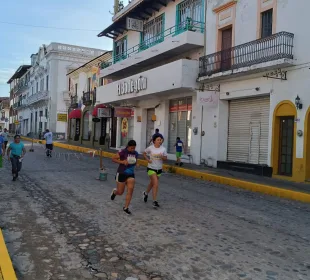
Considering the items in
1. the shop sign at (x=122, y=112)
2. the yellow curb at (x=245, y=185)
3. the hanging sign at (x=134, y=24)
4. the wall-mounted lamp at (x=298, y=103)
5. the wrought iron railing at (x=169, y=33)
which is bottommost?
the yellow curb at (x=245, y=185)

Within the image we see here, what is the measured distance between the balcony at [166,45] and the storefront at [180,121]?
2.74 m

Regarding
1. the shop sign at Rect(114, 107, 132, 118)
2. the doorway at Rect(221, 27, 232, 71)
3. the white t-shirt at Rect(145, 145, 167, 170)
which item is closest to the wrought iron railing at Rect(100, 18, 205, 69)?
the doorway at Rect(221, 27, 232, 71)

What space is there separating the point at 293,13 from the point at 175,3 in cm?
859

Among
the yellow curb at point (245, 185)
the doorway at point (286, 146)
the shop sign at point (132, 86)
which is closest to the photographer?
the yellow curb at point (245, 185)

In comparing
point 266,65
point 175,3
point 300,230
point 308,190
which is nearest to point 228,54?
point 266,65

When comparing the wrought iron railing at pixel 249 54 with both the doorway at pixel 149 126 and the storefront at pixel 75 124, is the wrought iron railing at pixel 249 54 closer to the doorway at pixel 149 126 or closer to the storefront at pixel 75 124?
the doorway at pixel 149 126

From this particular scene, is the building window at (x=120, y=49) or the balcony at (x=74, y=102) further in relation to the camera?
the balcony at (x=74, y=102)

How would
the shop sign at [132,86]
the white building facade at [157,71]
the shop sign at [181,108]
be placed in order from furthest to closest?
the shop sign at [132,86]
the shop sign at [181,108]
the white building facade at [157,71]

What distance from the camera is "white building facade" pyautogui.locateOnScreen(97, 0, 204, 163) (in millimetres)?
18203

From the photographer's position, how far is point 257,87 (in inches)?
584

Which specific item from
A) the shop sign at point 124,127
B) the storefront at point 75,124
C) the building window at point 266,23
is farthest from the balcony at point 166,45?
the storefront at point 75,124

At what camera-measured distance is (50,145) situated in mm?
21156

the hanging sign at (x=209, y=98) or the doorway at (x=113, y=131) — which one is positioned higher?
the hanging sign at (x=209, y=98)

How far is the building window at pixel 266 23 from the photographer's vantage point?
47.6 feet
